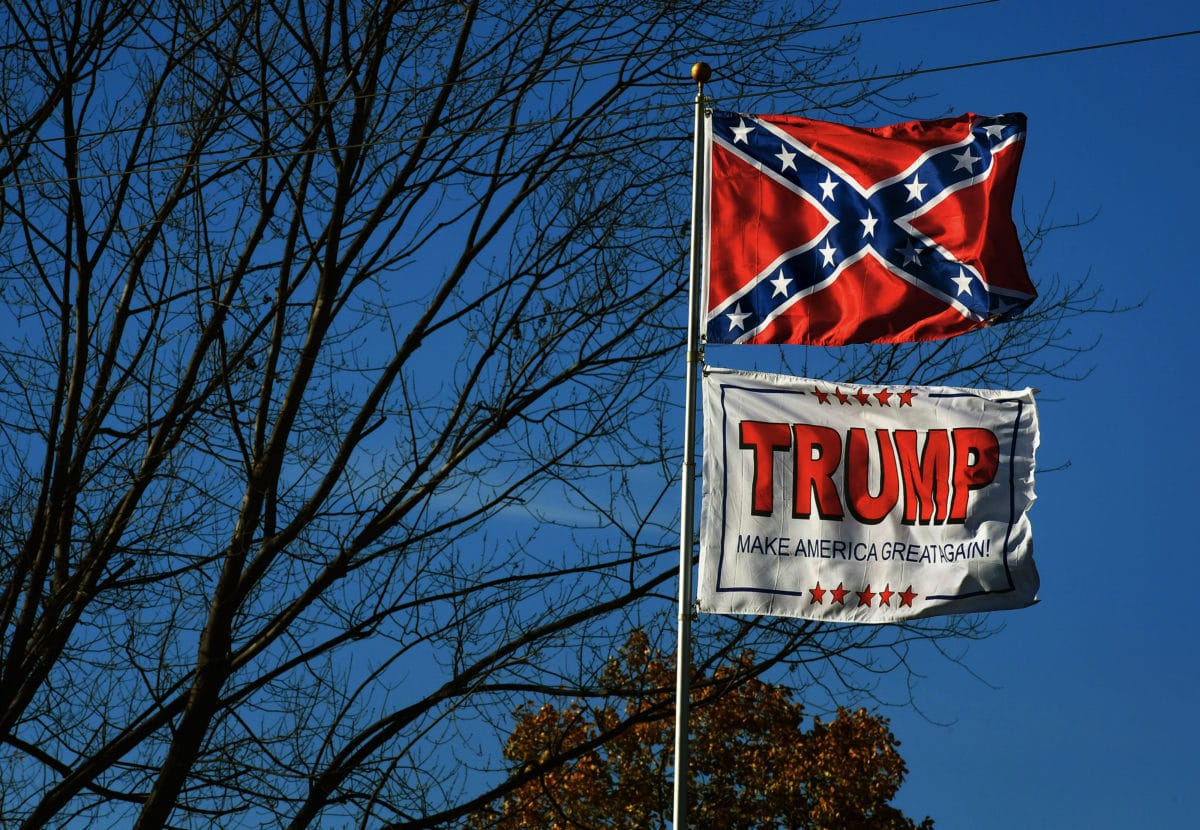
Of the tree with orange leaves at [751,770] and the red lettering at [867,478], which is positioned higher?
the tree with orange leaves at [751,770]

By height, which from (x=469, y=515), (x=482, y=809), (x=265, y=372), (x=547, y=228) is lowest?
(x=482, y=809)

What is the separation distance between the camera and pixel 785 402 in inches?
315

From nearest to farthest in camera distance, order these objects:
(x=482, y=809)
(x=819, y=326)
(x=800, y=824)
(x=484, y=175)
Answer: (x=819, y=326) < (x=482, y=809) < (x=484, y=175) < (x=800, y=824)

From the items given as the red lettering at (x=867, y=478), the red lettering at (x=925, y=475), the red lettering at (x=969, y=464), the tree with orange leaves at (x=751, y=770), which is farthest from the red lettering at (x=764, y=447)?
the tree with orange leaves at (x=751, y=770)

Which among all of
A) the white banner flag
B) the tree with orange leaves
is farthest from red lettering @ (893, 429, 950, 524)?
the tree with orange leaves

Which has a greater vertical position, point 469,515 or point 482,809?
point 469,515

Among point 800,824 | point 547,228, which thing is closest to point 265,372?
point 547,228

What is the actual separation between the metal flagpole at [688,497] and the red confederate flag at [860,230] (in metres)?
0.19

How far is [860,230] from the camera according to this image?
868 centimetres

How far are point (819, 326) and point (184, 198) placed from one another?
4656mm

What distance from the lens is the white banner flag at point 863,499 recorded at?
7.75 m

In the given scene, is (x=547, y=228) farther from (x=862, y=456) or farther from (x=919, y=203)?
(x=862, y=456)

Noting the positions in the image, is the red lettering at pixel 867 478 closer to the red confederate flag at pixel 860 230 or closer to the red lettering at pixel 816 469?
the red lettering at pixel 816 469

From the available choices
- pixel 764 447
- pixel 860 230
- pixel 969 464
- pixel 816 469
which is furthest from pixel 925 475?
pixel 860 230
